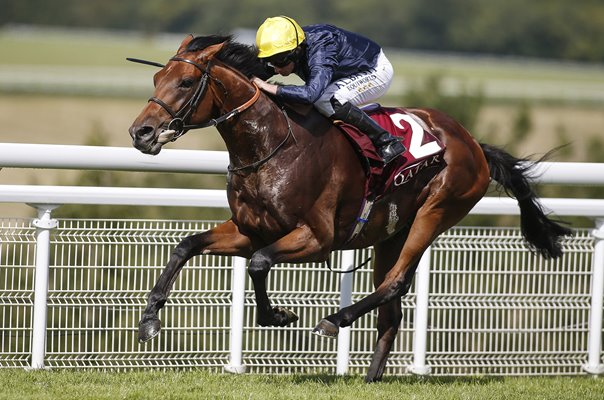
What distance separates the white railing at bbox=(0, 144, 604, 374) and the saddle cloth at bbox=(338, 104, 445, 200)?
26.6 inches

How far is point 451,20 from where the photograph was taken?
77000 mm

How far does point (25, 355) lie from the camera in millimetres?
5328

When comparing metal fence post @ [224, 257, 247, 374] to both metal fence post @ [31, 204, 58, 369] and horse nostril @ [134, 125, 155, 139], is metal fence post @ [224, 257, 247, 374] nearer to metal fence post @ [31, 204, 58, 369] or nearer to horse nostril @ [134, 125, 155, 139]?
metal fence post @ [31, 204, 58, 369]

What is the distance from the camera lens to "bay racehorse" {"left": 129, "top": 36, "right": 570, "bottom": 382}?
4.53m

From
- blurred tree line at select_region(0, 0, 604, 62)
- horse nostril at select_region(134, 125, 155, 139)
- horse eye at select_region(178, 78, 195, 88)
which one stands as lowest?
horse nostril at select_region(134, 125, 155, 139)

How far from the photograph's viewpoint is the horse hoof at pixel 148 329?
458 centimetres

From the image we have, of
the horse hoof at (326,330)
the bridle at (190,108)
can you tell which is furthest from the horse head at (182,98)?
the horse hoof at (326,330)

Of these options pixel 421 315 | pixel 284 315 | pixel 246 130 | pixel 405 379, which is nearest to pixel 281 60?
pixel 246 130

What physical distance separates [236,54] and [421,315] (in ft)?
6.40

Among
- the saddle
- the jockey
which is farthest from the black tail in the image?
the jockey

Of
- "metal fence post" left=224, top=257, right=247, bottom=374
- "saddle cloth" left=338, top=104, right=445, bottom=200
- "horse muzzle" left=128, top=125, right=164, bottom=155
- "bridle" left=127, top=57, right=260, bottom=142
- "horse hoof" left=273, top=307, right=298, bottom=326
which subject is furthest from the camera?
"metal fence post" left=224, top=257, right=247, bottom=374

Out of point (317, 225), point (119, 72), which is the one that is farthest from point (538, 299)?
point (119, 72)

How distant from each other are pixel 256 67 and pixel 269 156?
0.49 meters

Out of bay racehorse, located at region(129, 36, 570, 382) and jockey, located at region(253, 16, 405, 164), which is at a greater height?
jockey, located at region(253, 16, 405, 164)
